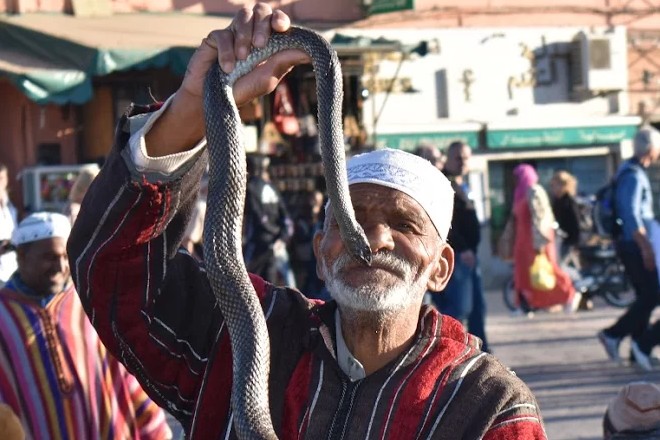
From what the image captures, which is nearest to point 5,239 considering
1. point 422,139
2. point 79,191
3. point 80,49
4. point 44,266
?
point 79,191

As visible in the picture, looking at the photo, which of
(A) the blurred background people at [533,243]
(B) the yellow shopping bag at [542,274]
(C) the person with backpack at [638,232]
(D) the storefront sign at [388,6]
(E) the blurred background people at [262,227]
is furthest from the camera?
(D) the storefront sign at [388,6]

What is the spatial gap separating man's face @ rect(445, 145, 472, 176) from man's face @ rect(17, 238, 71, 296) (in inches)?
179

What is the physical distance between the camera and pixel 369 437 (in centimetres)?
263

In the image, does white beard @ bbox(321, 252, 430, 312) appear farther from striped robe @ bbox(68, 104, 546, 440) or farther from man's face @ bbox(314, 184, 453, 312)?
striped robe @ bbox(68, 104, 546, 440)

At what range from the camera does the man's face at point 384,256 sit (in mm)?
2678

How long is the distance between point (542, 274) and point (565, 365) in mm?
3453

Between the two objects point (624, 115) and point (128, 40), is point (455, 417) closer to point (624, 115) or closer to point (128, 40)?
point (128, 40)

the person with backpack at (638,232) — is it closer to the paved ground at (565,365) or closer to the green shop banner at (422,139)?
the paved ground at (565,365)

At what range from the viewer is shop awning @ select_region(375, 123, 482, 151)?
18219mm

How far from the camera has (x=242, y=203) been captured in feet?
7.97

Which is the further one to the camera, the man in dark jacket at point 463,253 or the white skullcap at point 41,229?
the man in dark jacket at point 463,253

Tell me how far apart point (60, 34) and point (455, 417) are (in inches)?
482

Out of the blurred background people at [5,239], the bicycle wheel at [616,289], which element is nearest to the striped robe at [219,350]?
the blurred background people at [5,239]

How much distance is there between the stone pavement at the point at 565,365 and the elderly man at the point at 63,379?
12.1 ft
